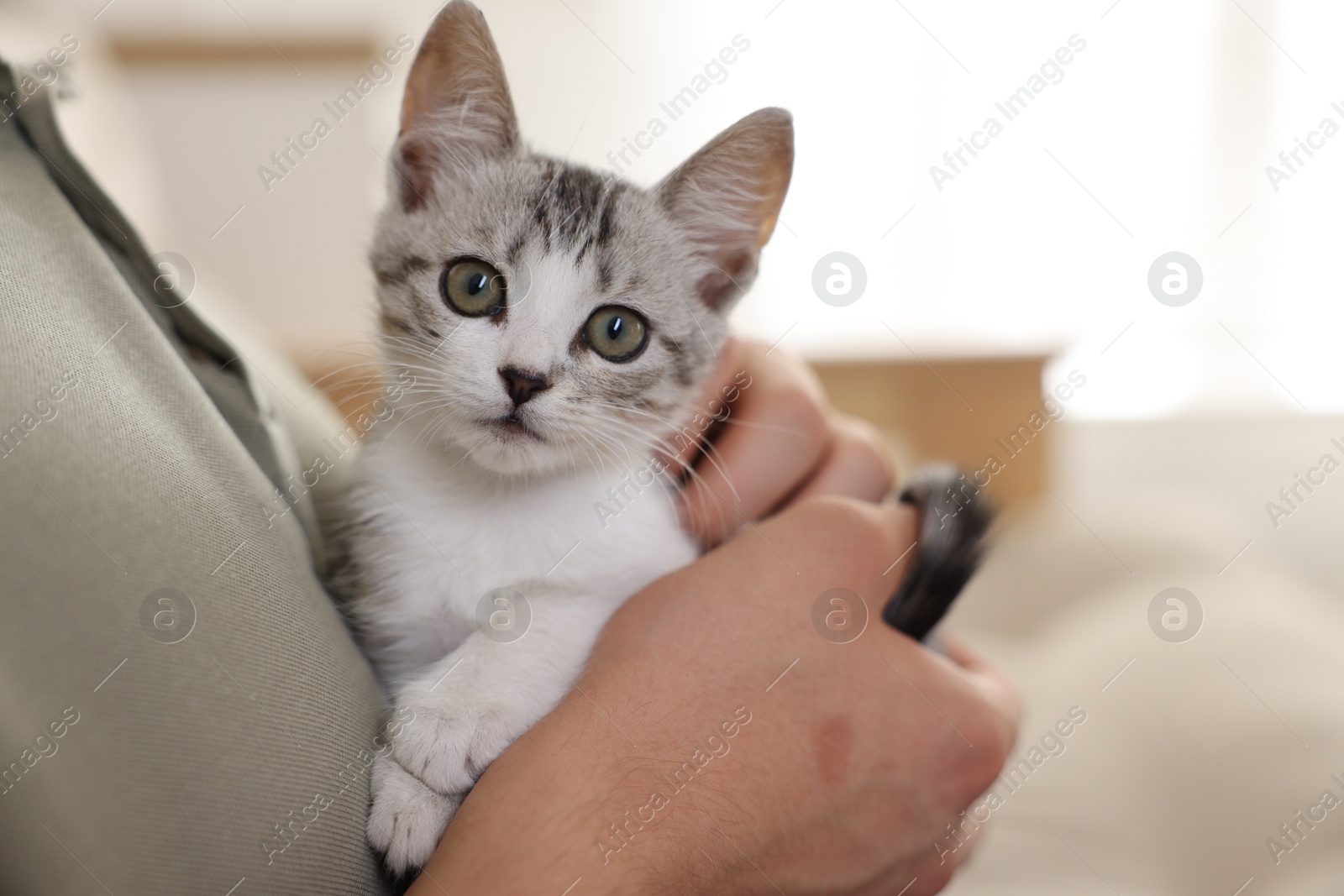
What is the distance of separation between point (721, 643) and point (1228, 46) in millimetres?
3110

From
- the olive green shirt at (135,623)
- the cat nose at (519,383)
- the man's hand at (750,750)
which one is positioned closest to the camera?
the olive green shirt at (135,623)

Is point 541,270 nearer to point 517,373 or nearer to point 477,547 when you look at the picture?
point 517,373

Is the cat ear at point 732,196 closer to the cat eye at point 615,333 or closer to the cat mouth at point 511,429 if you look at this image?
the cat eye at point 615,333

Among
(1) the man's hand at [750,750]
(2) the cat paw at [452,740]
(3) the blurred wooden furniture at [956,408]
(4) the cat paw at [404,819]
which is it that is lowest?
(4) the cat paw at [404,819]

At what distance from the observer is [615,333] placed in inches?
38.6

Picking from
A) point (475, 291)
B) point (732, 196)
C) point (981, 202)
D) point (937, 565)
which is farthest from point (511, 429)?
point (981, 202)

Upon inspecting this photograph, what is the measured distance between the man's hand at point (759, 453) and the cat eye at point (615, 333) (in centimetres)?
19

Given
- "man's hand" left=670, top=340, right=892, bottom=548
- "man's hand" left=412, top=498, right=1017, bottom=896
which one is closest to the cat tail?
"man's hand" left=412, top=498, right=1017, bottom=896

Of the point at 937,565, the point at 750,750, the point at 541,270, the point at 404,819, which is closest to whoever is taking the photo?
the point at 404,819

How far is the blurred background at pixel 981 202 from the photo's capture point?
102 inches

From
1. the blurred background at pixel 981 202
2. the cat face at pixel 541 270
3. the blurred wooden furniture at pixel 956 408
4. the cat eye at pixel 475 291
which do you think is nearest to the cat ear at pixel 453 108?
the cat face at pixel 541 270

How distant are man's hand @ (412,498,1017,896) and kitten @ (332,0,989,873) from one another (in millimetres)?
97

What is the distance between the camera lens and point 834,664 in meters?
0.89

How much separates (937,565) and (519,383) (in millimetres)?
583
